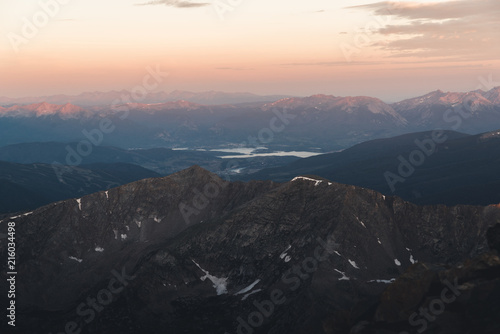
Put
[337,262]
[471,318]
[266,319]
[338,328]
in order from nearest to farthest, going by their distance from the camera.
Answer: [471,318] < [338,328] < [266,319] < [337,262]

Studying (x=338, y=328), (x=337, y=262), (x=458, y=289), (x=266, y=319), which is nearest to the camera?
(x=458, y=289)

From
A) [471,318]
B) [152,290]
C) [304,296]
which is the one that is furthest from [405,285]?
[152,290]

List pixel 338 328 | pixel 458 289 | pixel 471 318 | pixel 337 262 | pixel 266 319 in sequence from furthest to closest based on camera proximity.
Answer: pixel 337 262, pixel 266 319, pixel 338 328, pixel 458 289, pixel 471 318

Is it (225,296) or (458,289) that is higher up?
(458,289)

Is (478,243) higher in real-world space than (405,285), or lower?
lower

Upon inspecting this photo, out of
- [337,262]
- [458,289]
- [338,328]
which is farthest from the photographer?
[337,262]

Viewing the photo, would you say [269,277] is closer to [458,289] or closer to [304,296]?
[304,296]

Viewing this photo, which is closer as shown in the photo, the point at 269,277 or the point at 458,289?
the point at 458,289

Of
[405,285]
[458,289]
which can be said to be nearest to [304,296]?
[405,285]

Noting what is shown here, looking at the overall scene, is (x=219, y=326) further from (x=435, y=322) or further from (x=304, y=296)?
(x=435, y=322)
